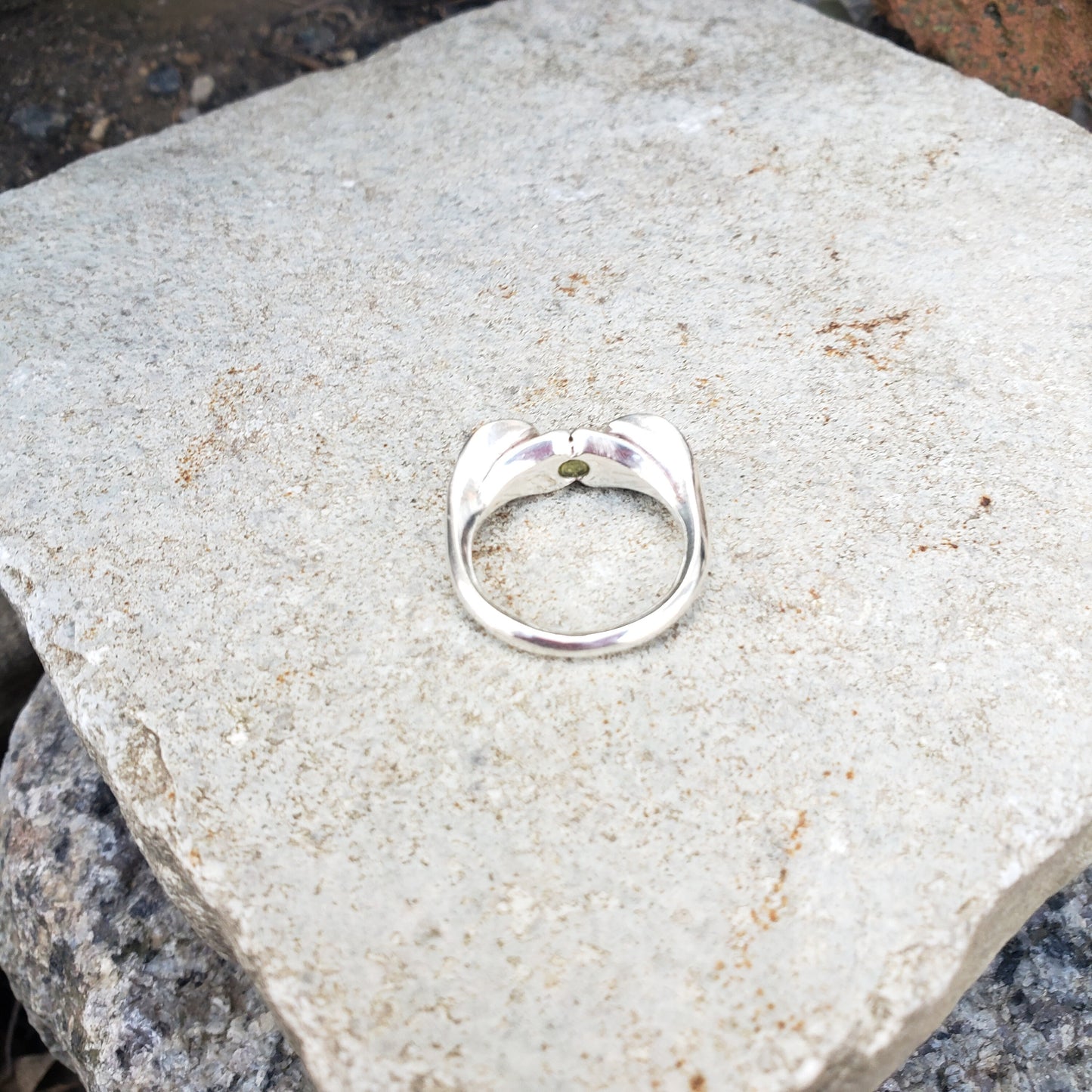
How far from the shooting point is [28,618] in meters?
1.50

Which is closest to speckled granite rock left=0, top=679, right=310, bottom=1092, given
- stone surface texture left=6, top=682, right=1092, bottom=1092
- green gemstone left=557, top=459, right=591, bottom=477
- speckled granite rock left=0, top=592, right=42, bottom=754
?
stone surface texture left=6, top=682, right=1092, bottom=1092

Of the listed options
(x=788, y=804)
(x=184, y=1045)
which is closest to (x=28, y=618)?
(x=184, y=1045)

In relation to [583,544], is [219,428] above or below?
above

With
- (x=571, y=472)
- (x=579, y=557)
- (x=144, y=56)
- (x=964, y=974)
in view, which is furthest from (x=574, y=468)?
(x=144, y=56)

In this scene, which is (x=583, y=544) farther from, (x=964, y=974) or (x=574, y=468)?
(x=964, y=974)

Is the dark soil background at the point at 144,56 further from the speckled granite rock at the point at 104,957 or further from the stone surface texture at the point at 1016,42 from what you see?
the speckled granite rock at the point at 104,957

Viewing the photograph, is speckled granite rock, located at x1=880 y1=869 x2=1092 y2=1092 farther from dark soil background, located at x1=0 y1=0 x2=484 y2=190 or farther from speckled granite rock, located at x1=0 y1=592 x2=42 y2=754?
dark soil background, located at x1=0 y1=0 x2=484 y2=190

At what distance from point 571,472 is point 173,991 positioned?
960 millimetres

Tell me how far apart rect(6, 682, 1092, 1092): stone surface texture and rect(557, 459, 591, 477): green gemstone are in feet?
2.90

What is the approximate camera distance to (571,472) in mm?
1535

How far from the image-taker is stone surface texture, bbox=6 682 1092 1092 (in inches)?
60.1

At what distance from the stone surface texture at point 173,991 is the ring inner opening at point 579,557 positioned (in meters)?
0.72

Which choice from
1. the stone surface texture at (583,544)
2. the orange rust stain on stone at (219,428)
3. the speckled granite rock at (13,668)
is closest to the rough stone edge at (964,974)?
the stone surface texture at (583,544)

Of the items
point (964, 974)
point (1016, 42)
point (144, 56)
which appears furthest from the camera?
point (144, 56)
